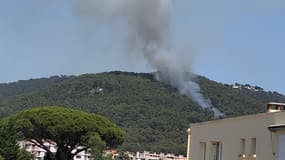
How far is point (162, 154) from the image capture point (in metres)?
83.2

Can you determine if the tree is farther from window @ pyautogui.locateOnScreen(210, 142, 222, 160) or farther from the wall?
window @ pyautogui.locateOnScreen(210, 142, 222, 160)

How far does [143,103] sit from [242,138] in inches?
3121

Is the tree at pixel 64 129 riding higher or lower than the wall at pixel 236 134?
higher

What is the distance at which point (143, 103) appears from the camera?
9988 centimetres

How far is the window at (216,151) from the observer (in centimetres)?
2290

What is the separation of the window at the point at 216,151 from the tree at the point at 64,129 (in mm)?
30806

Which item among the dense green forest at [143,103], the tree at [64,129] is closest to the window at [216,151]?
the tree at [64,129]

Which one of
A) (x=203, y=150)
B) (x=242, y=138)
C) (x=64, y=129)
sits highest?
(x=64, y=129)

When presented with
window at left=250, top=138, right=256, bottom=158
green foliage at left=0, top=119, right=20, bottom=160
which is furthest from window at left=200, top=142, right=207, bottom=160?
green foliage at left=0, top=119, right=20, bottom=160

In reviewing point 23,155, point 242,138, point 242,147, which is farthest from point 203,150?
point 23,155

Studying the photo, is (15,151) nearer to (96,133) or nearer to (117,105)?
(96,133)

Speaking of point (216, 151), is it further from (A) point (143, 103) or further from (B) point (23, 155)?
(A) point (143, 103)

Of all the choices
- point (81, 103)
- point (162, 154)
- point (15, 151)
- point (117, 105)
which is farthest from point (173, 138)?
point (15, 151)

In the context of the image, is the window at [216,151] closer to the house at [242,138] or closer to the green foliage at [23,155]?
the house at [242,138]
